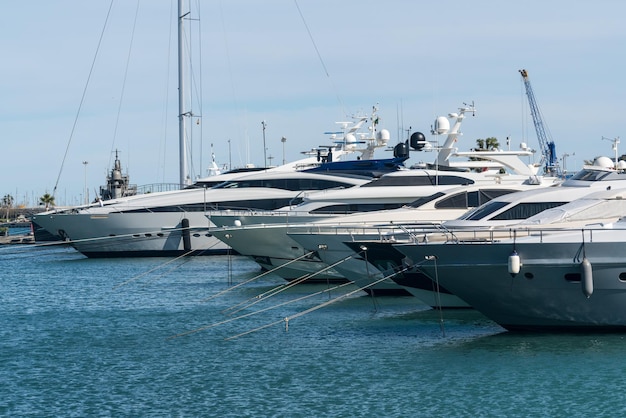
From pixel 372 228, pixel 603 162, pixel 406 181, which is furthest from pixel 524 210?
pixel 406 181

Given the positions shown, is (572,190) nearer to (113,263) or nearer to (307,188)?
(307,188)

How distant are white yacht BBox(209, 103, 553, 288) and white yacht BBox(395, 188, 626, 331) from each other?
10.2 metres

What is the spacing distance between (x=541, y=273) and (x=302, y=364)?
5.24 metres

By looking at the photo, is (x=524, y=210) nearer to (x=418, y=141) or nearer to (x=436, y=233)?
(x=436, y=233)

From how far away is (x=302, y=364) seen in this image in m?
22.0

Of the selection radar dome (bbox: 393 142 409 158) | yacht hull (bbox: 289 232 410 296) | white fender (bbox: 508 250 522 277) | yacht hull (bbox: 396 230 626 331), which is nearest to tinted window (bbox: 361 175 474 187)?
radar dome (bbox: 393 142 409 158)

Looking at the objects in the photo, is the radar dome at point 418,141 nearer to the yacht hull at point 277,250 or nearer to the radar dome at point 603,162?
the yacht hull at point 277,250

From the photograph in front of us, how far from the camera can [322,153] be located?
64000mm

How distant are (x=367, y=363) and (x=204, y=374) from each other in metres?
3.30

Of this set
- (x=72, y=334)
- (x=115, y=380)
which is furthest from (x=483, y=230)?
(x=72, y=334)

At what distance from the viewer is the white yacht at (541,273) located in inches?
856

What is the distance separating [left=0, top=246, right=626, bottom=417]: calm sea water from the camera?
18844mm

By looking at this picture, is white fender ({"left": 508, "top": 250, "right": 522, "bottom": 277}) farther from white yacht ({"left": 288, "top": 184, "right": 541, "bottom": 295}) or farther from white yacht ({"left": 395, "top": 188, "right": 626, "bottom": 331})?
white yacht ({"left": 288, "top": 184, "right": 541, "bottom": 295})

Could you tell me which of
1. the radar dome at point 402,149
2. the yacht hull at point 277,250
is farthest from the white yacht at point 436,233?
the radar dome at point 402,149
